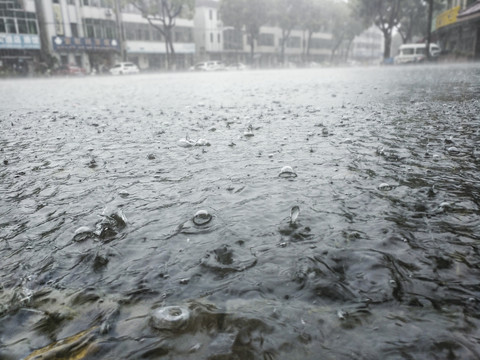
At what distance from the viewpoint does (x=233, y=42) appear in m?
61.2

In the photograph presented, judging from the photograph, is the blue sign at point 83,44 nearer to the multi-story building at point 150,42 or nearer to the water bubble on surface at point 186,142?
the multi-story building at point 150,42

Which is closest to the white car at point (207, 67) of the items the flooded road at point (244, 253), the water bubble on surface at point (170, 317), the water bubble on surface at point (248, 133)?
the water bubble on surface at point (248, 133)

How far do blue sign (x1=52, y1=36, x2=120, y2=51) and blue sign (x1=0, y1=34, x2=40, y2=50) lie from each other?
1.92 metres

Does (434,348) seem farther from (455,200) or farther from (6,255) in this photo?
(6,255)

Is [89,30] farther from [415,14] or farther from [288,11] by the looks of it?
[415,14]

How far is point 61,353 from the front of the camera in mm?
1169

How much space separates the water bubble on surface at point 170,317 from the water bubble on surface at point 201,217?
0.76 meters

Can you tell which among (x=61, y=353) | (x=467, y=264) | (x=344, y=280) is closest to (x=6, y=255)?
(x=61, y=353)

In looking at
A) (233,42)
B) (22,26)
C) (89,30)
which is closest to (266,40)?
(233,42)

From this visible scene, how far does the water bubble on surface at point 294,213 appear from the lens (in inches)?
81.8

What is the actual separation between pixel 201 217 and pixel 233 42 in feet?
208

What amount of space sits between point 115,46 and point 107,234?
156ft

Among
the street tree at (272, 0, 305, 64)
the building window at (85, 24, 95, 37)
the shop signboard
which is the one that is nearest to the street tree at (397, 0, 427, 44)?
the street tree at (272, 0, 305, 64)

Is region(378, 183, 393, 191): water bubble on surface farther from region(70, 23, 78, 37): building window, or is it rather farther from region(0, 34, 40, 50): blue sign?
region(70, 23, 78, 37): building window
